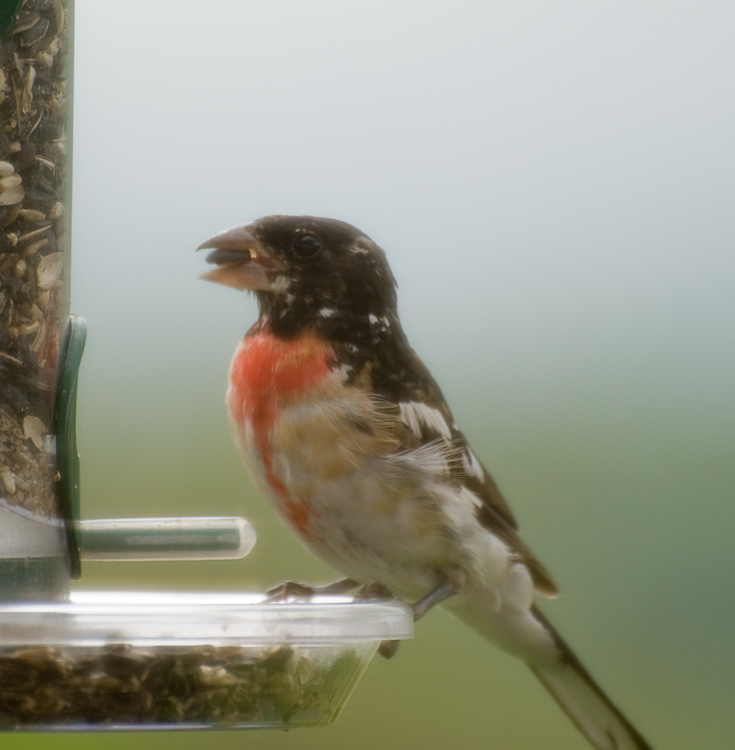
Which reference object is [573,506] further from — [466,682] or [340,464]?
[340,464]

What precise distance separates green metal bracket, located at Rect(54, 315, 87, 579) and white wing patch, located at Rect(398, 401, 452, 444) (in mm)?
823

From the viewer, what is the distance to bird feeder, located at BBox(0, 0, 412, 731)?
1729mm

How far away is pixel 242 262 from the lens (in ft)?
9.31

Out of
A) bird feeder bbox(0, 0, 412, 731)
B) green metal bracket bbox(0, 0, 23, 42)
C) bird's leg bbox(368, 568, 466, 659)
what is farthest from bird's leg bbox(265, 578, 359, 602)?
green metal bracket bbox(0, 0, 23, 42)

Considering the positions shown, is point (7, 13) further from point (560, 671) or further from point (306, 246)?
point (560, 671)

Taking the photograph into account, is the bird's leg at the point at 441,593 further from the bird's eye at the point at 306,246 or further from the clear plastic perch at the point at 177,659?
the bird's eye at the point at 306,246

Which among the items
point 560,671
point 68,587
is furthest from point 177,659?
point 560,671

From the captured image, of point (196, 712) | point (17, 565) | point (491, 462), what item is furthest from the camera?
point (491, 462)

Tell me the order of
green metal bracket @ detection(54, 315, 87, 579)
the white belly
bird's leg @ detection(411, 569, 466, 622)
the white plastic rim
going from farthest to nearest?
1. bird's leg @ detection(411, 569, 466, 622)
2. the white belly
3. green metal bracket @ detection(54, 315, 87, 579)
4. the white plastic rim

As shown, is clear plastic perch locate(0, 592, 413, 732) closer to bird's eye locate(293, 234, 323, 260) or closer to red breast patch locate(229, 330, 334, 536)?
A: red breast patch locate(229, 330, 334, 536)

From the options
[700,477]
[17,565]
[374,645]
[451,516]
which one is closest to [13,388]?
[17,565]

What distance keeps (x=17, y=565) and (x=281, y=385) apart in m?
0.82

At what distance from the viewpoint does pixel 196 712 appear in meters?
1.89

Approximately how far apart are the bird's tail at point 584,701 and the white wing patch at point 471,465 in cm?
48
